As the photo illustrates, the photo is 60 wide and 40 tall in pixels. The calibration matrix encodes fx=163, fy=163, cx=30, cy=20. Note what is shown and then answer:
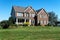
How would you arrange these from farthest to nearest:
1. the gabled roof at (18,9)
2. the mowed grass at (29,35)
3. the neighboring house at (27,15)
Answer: the gabled roof at (18,9), the neighboring house at (27,15), the mowed grass at (29,35)

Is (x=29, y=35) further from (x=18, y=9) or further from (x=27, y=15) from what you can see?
(x=27, y=15)

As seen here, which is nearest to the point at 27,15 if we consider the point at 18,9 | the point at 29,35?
the point at 18,9

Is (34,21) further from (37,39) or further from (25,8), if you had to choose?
Result: (37,39)

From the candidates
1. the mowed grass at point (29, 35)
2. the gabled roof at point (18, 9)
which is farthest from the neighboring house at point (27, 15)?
the mowed grass at point (29, 35)

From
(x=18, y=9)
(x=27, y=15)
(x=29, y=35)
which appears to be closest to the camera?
(x=29, y=35)

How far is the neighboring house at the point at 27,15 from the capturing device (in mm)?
60059

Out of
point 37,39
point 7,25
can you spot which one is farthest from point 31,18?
point 37,39

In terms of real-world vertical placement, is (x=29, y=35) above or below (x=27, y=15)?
below

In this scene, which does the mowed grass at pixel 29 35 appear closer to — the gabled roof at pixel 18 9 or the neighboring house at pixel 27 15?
the neighboring house at pixel 27 15

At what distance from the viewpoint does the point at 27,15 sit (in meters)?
62.6

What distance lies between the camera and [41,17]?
2576 inches

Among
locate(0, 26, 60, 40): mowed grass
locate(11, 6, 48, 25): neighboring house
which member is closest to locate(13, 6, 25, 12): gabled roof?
locate(11, 6, 48, 25): neighboring house

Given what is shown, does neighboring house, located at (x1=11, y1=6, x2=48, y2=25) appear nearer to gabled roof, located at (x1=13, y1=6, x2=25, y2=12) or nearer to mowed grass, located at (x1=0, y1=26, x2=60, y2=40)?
gabled roof, located at (x1=13, y1=6, x2=25, y2=12)

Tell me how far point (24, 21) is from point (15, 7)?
20.5ft
